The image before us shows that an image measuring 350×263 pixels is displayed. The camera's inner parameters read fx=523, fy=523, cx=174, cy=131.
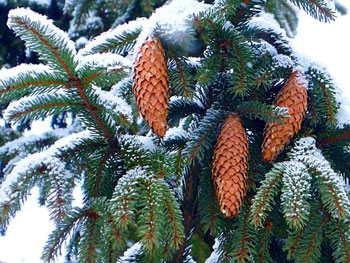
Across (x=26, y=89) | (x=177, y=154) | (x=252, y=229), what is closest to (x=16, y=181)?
(x=26, y=89)

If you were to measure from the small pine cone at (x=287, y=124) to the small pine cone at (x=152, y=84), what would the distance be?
22 centimetres

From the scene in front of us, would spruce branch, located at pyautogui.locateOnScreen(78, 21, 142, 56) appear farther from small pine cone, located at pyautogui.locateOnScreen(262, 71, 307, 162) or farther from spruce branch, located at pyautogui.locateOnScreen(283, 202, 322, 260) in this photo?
spruce branch, located at pyautogui.locateOnScreen(283, 202, 322, 260)

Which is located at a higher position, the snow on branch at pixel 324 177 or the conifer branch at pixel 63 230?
the snow on branch at pixel 324 177

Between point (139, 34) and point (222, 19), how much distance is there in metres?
0.17

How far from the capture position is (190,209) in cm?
115

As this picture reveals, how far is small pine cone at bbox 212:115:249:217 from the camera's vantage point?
94cm

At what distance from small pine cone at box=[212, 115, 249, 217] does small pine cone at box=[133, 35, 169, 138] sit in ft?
0.42

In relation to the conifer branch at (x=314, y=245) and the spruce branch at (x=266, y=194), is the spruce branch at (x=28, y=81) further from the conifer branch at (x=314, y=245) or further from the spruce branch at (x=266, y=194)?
the conifer branch at (x=314, y=245)

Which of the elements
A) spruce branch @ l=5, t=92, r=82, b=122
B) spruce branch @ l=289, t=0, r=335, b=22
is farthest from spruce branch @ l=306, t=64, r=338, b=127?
spruce branch @ l=5, t=92, r=82, b=122

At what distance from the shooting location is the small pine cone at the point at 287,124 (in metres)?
1.01

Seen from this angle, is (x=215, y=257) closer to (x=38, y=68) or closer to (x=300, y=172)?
(x=300, y=172)

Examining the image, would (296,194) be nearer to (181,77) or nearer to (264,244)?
(264,244)

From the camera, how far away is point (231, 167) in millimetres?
976

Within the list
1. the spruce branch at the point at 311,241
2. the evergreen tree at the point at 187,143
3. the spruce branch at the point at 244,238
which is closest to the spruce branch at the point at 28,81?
the evergreen tree at the point at 187,143
